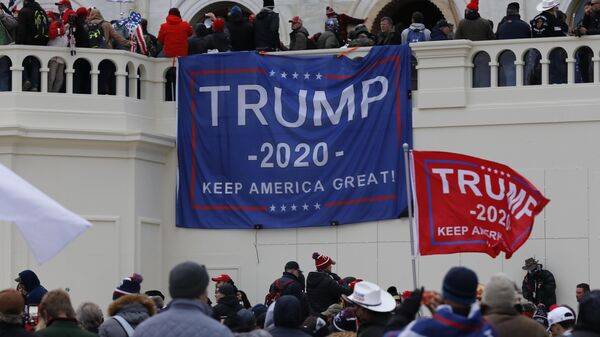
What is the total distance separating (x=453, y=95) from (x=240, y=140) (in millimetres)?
3108

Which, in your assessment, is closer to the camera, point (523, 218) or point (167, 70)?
point (523, 218)

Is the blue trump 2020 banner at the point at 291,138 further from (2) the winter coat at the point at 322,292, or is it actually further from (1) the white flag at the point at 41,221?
(1) the white flag at the point at 41,221

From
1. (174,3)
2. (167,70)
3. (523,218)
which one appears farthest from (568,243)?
(174,3)

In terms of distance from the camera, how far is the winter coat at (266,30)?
85.1 ft

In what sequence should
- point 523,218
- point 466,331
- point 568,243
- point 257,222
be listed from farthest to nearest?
point 257,222
point 568,243
point 523,218
point 466,331

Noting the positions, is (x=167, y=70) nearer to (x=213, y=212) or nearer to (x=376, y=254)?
(x=213, y=212)

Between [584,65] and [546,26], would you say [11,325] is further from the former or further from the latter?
[546,26]

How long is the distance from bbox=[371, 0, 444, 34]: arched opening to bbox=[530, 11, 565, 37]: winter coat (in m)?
6.15

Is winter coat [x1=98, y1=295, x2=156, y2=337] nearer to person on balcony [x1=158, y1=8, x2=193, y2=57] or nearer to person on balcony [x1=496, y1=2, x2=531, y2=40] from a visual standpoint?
person on balcony [x1=496, y1=2, x2=531, y2=40]

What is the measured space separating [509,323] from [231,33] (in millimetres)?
14390

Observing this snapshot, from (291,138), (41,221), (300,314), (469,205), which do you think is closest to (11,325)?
(41,221)

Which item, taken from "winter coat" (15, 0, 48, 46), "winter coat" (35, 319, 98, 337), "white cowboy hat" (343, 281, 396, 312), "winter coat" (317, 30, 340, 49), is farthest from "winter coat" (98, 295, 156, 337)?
"winter coat" (317, 30, 340, 49)

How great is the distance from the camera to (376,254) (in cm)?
2459

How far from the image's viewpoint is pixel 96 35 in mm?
26078
